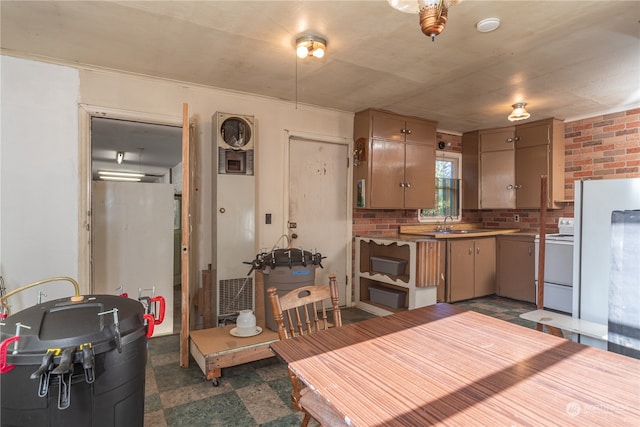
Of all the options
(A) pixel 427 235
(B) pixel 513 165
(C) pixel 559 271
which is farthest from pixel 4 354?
(B) pixel 513 165

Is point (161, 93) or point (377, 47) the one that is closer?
point (377, 47)

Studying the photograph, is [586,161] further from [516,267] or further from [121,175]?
[121,175]

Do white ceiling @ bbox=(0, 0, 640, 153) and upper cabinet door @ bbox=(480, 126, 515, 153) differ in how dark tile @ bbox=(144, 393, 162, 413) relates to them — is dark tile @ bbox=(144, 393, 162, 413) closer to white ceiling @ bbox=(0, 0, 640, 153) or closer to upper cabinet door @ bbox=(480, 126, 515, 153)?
white ceiling @ bbox=(0, 0, 640, 153)

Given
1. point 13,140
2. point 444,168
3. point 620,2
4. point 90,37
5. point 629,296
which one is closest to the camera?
point 629,296

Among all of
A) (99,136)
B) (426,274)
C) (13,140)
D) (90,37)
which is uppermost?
(90,37)

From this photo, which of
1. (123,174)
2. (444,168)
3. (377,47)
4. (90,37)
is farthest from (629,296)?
(123,174)

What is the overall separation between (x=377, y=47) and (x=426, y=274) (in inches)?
92.3

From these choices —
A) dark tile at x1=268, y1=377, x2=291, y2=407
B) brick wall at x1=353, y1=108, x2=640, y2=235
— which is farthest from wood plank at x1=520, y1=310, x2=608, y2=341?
brick wall at x1=353, y1=108, x2=640, y2=235

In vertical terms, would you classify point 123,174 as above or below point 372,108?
below

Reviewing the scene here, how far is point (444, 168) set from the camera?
541cm

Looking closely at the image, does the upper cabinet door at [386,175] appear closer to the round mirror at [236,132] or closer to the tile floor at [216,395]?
the round mirror at [236,132]

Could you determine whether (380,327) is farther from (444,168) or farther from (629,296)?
(444,168)

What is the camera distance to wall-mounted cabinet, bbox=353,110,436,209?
4.18 m

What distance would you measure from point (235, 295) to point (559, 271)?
3678 mm
